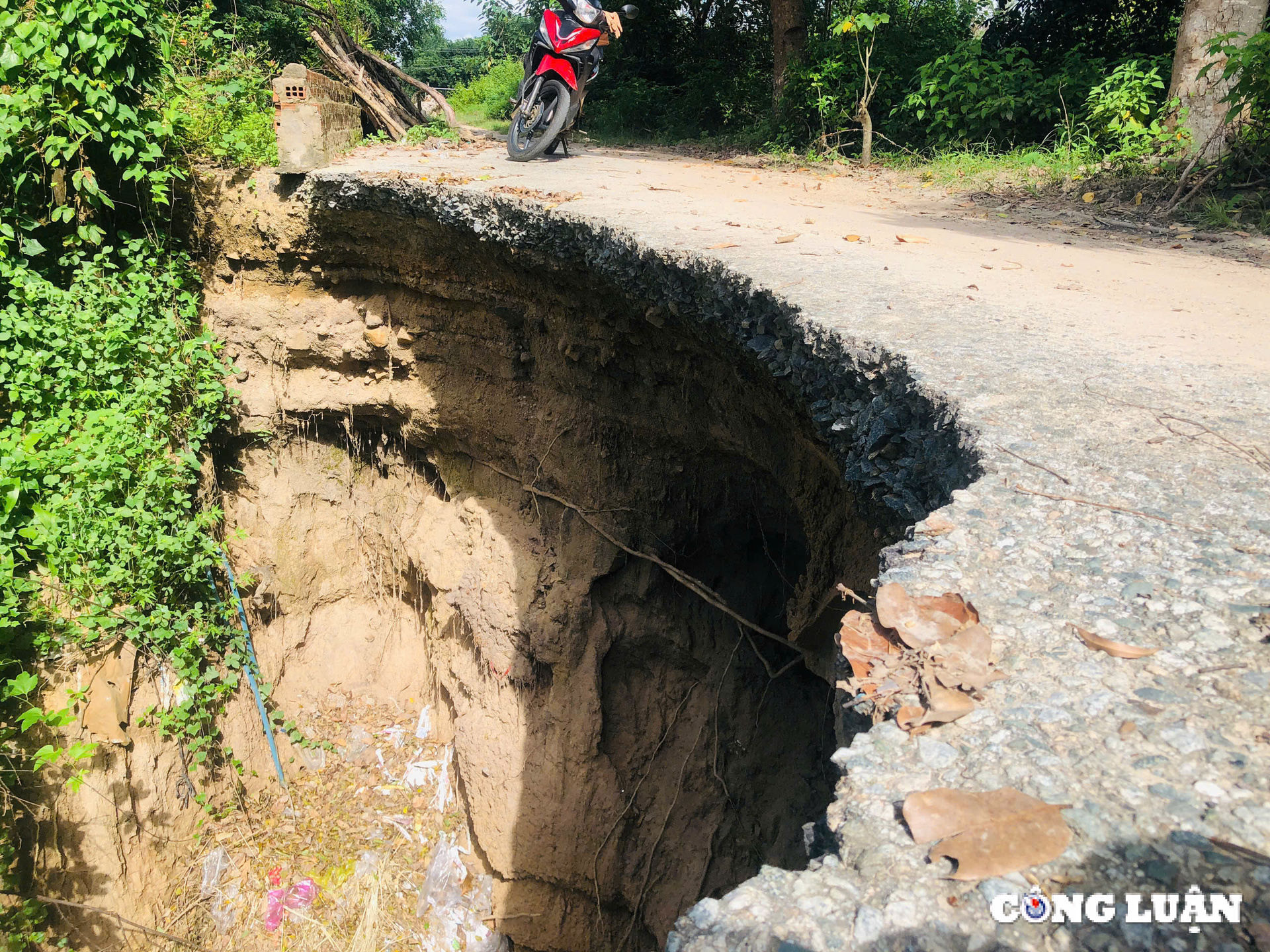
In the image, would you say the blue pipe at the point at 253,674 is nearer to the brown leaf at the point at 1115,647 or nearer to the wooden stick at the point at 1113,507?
the wooden stick at the point at 1113,507

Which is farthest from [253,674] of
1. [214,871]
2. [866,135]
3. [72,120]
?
[866,135]

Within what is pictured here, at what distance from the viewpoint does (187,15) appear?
6770 millimetres

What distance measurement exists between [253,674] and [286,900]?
150 centimetres

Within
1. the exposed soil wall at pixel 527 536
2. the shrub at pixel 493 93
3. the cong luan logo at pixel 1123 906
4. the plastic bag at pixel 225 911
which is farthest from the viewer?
the shrub at pixel 493 93

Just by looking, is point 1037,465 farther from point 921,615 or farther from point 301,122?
point 301,122

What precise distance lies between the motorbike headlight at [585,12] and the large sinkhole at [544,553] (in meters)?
2.56

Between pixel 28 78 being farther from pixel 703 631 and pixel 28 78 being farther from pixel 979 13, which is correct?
pixel 979 13

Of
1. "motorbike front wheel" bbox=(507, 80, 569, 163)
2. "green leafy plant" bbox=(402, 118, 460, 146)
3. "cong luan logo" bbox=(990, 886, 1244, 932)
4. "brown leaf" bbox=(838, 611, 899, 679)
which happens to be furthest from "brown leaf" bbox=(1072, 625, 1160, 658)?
"green leafy plant" bbox=(402, 118, 460, 146)

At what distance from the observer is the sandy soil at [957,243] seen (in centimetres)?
298

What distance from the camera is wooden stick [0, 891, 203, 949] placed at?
441 centimetres

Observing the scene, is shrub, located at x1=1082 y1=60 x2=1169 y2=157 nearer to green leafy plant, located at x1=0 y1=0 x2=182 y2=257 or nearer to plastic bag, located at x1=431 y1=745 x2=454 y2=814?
green leafy plant, located at x1=0 y1=0 x2=182 y2=257

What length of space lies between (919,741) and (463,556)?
4944 mm

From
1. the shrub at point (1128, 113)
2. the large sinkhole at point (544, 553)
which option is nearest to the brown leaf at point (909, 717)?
the large sinkhole at point (544, 553)

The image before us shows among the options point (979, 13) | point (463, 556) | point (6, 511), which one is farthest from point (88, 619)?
point (979, 13)
